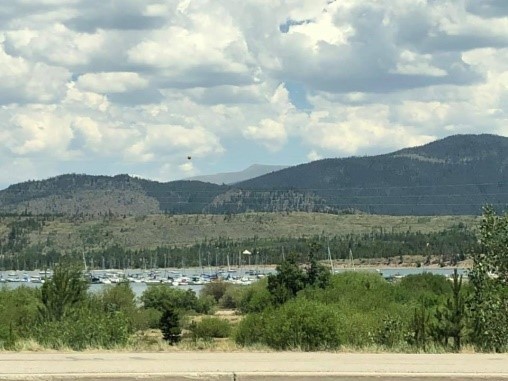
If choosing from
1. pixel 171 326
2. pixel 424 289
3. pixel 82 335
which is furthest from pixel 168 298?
pixel 82 335

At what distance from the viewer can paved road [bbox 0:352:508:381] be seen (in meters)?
14.8

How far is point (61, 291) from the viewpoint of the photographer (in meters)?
44.3

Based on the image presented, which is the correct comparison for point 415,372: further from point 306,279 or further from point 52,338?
point 306,279

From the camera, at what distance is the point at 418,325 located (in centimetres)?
3388

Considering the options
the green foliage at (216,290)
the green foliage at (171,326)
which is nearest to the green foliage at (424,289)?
the green foliage at (171,326)

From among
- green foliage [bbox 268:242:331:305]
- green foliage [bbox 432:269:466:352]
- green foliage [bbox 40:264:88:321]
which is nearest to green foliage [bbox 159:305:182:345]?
green foliage [bbox 268:242:331:305]

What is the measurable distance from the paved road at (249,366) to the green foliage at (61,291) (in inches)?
966

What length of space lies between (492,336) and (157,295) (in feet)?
314

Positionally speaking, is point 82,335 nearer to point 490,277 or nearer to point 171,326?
point 490,277

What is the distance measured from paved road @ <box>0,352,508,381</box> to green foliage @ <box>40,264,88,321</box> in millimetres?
24539

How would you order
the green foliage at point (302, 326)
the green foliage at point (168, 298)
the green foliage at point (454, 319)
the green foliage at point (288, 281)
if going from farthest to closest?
1. the green foliage at point (168, 298)
2. the green foliage at point (288, 281)
3. the green foliage at point (454, 319)
4. the green foliage at point (302, 326)

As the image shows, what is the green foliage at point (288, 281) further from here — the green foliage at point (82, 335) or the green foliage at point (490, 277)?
the green foliage at point (82, 335)

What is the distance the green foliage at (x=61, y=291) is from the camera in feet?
141

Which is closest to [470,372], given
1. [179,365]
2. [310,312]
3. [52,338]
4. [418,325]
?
[179,365]
